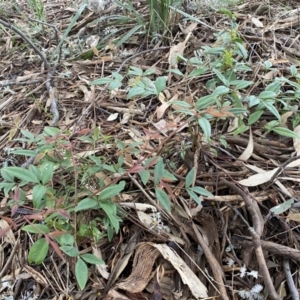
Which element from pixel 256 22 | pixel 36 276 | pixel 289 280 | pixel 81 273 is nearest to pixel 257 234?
pixel 289 280

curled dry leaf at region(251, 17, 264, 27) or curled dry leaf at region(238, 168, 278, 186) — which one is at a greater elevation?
curled dry leaf at region(251, 17, 264, 27)

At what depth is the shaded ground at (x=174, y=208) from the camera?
0.95 meters

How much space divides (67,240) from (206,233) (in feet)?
1.08

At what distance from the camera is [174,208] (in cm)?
104

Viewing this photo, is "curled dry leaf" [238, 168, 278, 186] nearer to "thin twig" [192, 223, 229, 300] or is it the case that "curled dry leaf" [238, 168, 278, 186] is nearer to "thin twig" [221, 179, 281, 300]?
"thin twig" [221, 179, 281, 300]

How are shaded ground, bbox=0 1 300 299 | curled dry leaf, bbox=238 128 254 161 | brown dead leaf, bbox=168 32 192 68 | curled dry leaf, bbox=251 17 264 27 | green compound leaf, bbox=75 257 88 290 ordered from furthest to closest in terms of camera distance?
curled dry leaf, bbox=251 17 264 27
brown dead leaf, bbox=168 32 192 68
curled dry leaf, bbox=238 128 254 161
shaded ground, bbox=0 1 300 299
green compound leaf, bbox=75 257 88 290

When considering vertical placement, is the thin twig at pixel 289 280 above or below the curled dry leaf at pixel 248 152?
below

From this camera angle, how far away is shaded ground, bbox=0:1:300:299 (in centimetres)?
95

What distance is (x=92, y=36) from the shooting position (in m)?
1.70

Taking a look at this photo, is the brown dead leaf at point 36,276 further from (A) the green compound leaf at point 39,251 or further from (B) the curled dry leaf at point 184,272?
(B) the curled dry leaf at point 184,272

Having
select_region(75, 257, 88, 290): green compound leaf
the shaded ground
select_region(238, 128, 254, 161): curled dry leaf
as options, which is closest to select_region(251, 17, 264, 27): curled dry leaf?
the shaded ground

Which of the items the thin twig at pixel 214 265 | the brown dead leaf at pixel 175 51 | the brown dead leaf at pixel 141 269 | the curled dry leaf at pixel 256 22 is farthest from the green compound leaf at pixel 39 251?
the curled dry leaf at pixel 256 22

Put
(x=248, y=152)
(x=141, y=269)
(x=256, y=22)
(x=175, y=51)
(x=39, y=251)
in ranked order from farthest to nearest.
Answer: (x=256, y=22) → (x=175, y=51) → (x=248, y=152) → (x=141, y=269) → (x=39, y=251)

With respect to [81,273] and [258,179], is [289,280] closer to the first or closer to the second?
[258,179]
